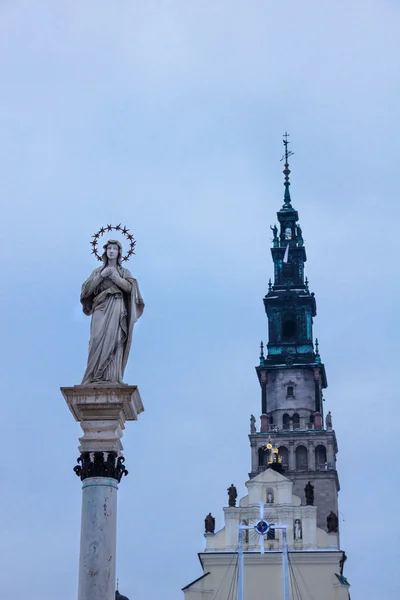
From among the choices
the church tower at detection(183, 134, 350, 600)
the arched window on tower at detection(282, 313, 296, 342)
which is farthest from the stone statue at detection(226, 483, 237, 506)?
the arched window on tower at detection(282, 313, 296, 342)

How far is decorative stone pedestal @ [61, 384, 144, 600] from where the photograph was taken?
12625mm

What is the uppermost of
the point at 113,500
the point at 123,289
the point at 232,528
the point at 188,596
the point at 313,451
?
the point at 313,451

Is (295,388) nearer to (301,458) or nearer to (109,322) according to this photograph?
(301,458)

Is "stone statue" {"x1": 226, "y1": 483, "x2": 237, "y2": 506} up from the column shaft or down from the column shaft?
up

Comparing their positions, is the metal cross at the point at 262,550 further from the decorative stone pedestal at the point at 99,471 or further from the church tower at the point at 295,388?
the decorative stone pedestal at the point at 99,471

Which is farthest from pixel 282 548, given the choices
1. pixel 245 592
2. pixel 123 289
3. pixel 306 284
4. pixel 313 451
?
pixel 123 289

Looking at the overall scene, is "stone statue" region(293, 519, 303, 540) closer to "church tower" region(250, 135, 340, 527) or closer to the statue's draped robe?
"church tower" region(250, 135, 340, 527)

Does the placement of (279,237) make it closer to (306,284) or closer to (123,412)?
(306,284)

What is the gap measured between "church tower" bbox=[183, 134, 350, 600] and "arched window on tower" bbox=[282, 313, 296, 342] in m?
0.07

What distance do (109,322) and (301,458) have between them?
2377 inches

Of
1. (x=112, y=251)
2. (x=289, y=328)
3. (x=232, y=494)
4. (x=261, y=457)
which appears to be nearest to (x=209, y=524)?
(x=232, y=494)

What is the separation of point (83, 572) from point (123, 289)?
3.71 metres

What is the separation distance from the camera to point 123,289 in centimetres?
1413

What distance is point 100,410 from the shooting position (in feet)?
44.0
